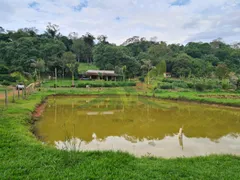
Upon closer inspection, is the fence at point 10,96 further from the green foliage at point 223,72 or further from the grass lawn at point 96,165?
the green foliage at point 223,72

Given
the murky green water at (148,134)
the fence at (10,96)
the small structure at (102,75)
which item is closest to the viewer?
the murky green water at (148,134)

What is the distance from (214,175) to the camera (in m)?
4.33

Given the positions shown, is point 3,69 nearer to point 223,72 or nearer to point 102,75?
point 102,75

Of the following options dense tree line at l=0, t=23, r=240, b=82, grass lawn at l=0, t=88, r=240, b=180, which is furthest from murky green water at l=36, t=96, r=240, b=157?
dense tree line at l=0, t=23, r=240, b=82

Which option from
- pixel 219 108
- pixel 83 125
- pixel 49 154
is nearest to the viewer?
pixel 49 154

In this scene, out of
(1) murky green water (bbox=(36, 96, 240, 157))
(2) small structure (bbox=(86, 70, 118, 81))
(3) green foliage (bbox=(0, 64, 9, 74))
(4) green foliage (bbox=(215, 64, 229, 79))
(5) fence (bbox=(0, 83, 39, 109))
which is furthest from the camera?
(2) small structure (bbox=(86, 70, 118, 81))

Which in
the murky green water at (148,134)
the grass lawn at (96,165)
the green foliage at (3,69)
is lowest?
the murky green water at (148,134)

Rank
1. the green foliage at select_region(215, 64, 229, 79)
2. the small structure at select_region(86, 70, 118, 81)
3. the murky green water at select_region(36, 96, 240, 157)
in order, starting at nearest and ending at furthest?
the murky green water at select_region(36, 96, 240, 157) < the green foliage at select_region(215, 64, 229, 79) < the small structure at select_region(86, 70, 118, 81)

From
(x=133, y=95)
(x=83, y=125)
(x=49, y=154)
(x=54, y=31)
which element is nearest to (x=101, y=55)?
(x=133, y=95)

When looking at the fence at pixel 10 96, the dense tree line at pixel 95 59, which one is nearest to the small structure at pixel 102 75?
the dense tree line at pixel 95 59

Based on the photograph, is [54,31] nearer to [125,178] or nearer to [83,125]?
[83,125]

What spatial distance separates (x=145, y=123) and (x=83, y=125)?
11.8 feet

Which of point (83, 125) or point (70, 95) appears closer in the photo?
point (83, 125)

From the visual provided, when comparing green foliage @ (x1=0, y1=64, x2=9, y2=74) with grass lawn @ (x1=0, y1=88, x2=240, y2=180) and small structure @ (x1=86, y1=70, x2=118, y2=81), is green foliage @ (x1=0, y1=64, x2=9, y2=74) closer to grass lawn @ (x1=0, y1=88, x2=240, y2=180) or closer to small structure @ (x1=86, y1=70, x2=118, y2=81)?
small structure @ (x1=86, y1=70, x2=118, y2=81)
